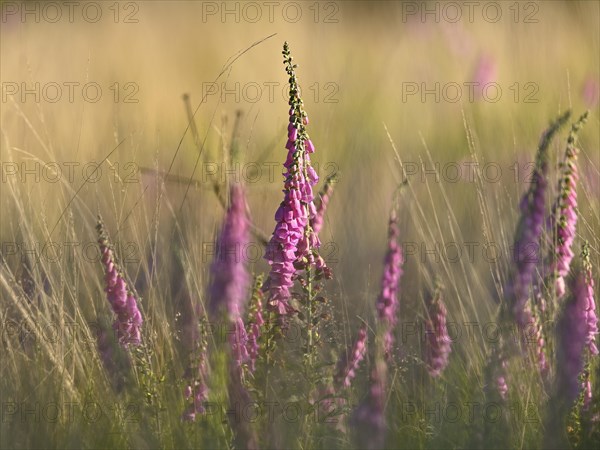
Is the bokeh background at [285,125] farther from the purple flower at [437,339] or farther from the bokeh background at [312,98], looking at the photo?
the purple flower at [437,339]

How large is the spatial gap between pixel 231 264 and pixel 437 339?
2.26 feet

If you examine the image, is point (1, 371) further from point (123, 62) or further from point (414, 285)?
point (123, 62)

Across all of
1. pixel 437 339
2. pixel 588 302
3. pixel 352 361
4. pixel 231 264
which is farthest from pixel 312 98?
pixel 231 264

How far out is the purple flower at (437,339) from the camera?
2.81 m

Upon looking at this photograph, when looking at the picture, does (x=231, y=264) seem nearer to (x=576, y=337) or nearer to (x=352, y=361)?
(x=352, y=361)

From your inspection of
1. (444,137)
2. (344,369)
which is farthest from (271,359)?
(444,137)

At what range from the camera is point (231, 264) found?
7.91 feet

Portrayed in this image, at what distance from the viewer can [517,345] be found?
257 centimetres

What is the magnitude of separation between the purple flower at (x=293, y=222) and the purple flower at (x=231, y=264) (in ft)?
0.24

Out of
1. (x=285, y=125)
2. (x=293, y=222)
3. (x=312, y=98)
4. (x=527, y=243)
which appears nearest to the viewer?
(x=293, y=222)

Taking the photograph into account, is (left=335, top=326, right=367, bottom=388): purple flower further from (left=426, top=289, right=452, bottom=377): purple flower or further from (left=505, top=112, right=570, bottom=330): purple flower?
(left=505, top=112, right=570, bottom=330): purple flower

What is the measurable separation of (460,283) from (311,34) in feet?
25.5

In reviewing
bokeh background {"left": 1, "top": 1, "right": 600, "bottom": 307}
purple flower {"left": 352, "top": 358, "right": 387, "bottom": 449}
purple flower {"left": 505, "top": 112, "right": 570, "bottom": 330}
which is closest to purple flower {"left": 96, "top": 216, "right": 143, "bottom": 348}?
→ bokeh background {"left": 1, "top": 1, "right": 600, "bottom": 307}

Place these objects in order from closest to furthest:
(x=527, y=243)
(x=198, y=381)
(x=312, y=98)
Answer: (x=527, y=243) → (x=198, y=381) → (x=312, y=98)
